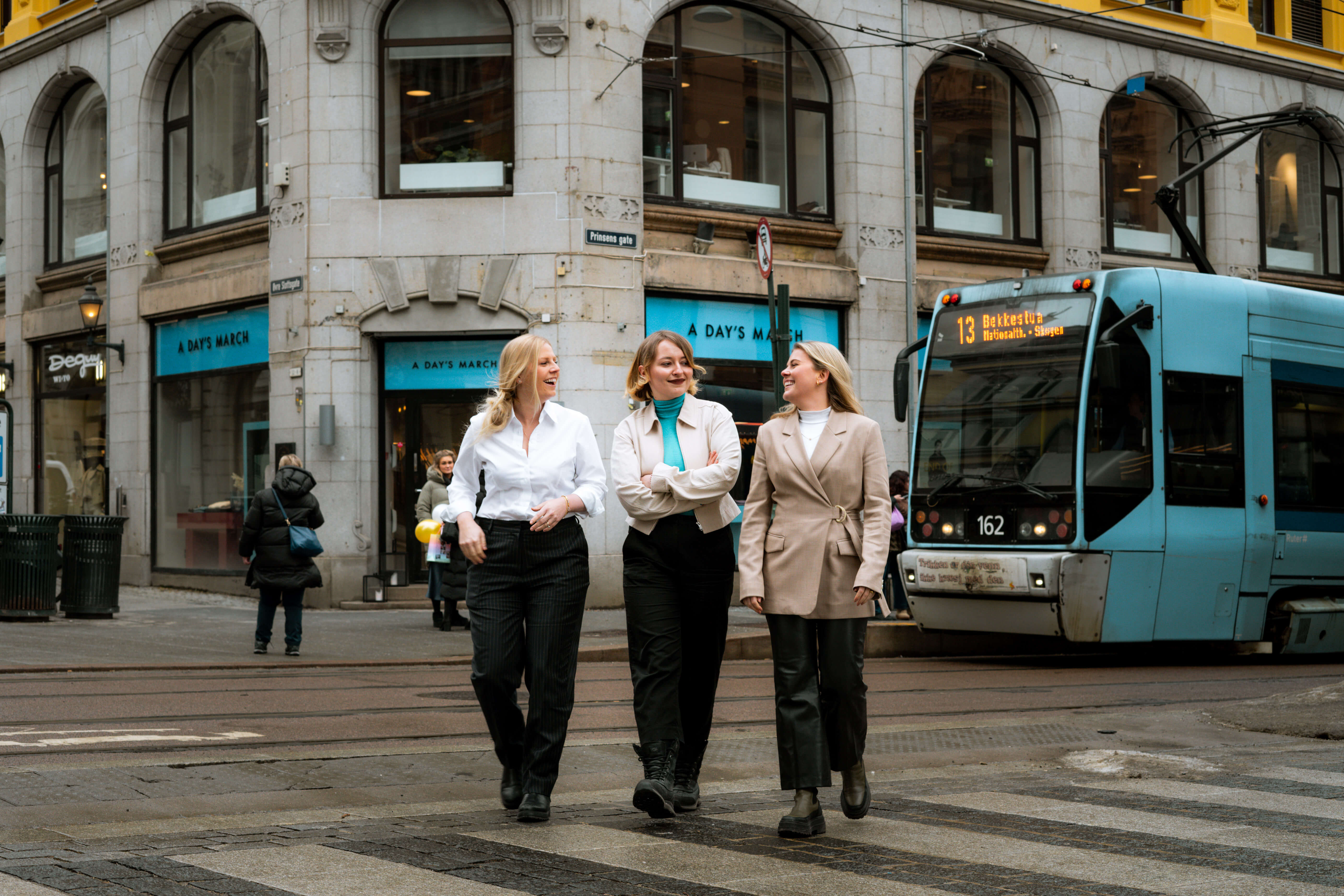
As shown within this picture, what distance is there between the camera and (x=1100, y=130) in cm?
2347

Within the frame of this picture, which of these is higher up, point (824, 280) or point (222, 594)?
point (824, 280)

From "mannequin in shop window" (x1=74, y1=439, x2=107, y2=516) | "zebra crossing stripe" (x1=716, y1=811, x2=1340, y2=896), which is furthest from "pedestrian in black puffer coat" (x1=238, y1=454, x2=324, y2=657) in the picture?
"mannequin in shop window" (x1=74, y1=439, x2=107, y2=516)

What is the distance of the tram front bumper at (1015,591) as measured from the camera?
455 inches

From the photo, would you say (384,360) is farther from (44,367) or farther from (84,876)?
A: (84,876)

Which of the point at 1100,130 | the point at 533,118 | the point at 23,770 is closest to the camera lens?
the point at 23,770

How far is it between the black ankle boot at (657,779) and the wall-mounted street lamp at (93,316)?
17721 mm

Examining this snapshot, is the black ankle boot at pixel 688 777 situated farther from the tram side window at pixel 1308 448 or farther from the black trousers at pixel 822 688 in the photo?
the tram side window at pixel 1308 448

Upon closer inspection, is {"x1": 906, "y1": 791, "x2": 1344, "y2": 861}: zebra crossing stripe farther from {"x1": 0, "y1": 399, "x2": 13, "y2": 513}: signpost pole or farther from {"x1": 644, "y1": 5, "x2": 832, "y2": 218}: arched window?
{"x1": 644, "y1": 5, "x2": 832, "y2": 218}: arched window

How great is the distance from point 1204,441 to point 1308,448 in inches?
59.2

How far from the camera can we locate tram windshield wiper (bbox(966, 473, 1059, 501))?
11.7 meters

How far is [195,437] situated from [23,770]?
49.0 feet

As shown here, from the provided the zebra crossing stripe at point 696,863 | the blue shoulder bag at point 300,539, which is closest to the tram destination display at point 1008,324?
the blue shoulder bag at point 300,539

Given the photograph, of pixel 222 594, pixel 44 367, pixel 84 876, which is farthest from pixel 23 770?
pixel 44 367

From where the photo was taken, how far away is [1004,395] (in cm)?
1214
